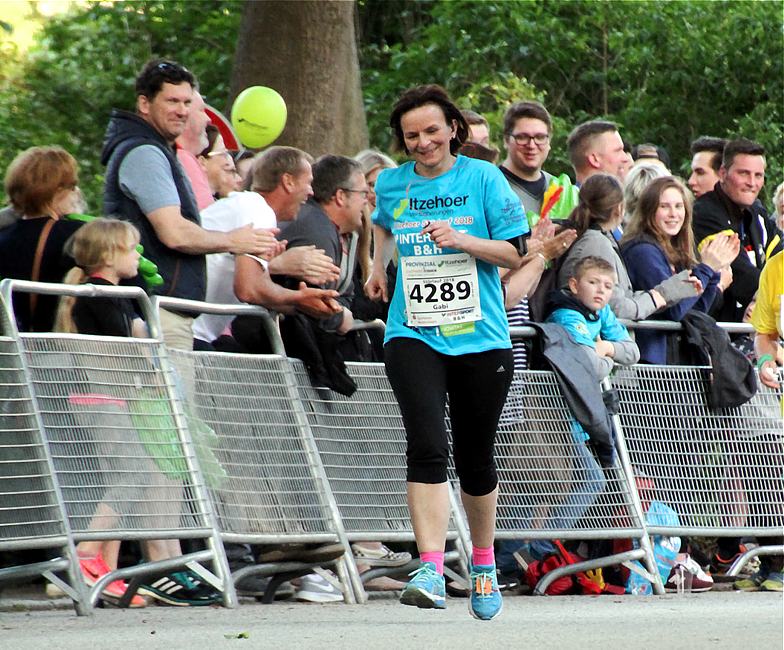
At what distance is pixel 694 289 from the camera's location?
36.4ft

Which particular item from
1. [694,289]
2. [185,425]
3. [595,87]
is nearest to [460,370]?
[185,425]

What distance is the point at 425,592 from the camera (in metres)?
7.55

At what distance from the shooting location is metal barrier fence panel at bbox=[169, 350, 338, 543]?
927 centimetres

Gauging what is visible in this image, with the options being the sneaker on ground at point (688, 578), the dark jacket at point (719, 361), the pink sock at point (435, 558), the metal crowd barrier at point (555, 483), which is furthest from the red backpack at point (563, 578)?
the pink sock at point (435, 558)

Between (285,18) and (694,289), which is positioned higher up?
(285,18)

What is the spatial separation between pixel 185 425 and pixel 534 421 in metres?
2.36

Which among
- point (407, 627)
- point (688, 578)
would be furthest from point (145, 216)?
point (688, 578)

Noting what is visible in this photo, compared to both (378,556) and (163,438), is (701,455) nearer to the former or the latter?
(378,556)

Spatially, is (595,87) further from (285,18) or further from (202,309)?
(202,309)

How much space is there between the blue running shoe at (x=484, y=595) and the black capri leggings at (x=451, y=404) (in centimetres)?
35

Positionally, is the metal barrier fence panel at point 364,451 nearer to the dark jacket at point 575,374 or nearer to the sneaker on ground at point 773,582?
the dark jacket at point 575,374

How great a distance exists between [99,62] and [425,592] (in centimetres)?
1740

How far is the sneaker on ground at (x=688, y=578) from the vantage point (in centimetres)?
1070

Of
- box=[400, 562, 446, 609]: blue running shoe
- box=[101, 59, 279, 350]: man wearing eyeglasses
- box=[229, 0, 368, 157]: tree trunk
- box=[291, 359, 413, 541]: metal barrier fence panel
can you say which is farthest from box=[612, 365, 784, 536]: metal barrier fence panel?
box=[229, 0, 368, 157]: tree trunk
